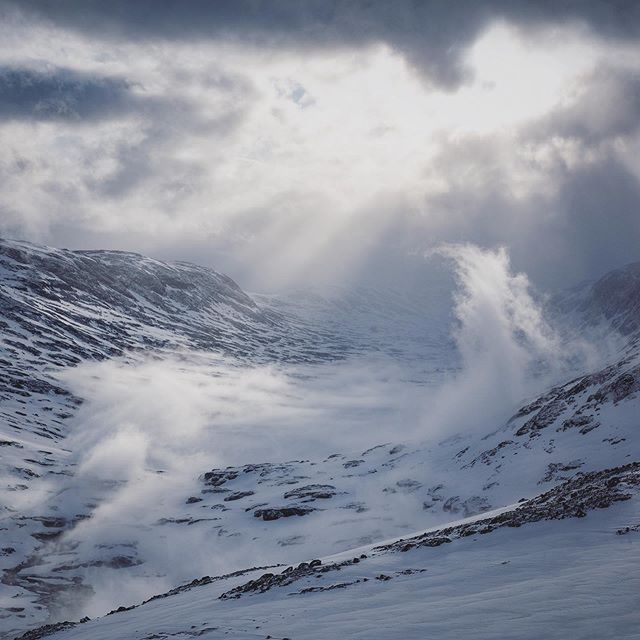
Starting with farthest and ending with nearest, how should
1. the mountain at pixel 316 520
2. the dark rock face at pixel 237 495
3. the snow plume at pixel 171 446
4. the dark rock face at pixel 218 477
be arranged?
the dark rock face at pixel 218 477
the dark rock face at pixel 237 495
the snow plume at pixel 171 446
the mountain at pixel 316 520

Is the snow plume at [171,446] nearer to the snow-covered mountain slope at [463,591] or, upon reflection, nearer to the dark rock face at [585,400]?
the dark rock face at [585,400]

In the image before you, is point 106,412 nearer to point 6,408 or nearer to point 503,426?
point 6,408

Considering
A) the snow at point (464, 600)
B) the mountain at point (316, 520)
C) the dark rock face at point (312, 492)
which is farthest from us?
the dark rock face at point (312, 492)

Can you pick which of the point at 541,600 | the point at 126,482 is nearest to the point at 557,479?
the point at 541,600

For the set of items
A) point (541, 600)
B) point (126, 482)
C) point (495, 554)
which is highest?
point (126, 482)

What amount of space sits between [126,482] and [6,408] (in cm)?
3838

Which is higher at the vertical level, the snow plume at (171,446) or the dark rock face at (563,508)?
the snow plume at (171,446)

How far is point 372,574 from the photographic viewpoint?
19688mm

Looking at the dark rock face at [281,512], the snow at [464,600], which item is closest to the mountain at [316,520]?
the snow at [464,600]

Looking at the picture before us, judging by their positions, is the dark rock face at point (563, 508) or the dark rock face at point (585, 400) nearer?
the dark rock face at point (563, 508)

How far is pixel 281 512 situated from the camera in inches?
2496

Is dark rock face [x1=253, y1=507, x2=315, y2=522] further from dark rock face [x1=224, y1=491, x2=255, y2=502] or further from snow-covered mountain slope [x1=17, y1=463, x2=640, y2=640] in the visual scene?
snow-covered mountain slope [x1=17, y1=463, x2=640, y2=640]

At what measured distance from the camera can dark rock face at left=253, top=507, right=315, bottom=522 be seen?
2462 inches

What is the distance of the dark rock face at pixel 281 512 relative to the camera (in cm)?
6253
